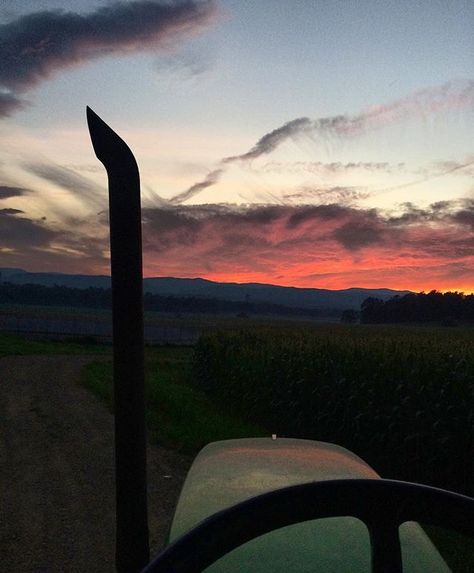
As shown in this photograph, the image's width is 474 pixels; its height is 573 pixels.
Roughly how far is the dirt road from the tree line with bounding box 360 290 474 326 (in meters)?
64.0

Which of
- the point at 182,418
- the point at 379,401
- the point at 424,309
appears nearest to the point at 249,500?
the point at 379,401

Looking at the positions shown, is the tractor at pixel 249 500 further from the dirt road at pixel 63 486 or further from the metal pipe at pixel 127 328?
the dirt road at pixel 63 486

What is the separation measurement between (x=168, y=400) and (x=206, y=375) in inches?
207

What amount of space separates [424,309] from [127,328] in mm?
87945

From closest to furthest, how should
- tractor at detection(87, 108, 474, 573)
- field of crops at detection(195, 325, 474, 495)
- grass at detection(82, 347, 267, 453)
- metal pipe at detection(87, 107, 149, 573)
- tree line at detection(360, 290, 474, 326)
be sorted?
tractor at detection(87, 108, 474, 573), metal pipe at detection(87, 107, 149, 573), field of crops at detection(195, 325, 474, 495), grass at detection(82, 347, 267, 453), tree line at detection(360, 290, 474, 326)

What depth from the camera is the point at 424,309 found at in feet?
284

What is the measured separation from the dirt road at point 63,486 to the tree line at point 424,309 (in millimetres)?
64041

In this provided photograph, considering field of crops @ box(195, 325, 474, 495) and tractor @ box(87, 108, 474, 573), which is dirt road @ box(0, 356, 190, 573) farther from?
field of crops @ box(195, 325, 474, 495)

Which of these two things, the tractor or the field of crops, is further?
the field of crops

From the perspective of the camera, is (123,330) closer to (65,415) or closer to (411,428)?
(411,428)

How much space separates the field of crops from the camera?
973 centimetres

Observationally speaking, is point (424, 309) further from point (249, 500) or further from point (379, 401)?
point (249, 500)

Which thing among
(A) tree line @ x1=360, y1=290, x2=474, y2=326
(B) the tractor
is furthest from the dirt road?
(A) tree line @ x1=360, y1=290, x2=474, y2=326

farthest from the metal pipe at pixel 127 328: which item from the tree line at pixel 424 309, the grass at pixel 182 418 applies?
the tree line at pixel 424 309
